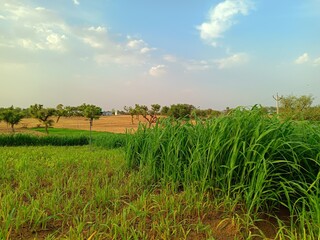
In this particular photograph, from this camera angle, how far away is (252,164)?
2154mm

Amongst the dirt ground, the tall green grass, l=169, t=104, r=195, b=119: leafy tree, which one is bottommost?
the dirt ground

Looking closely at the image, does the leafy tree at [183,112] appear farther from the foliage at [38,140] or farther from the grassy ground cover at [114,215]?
the foliage at [38,140]

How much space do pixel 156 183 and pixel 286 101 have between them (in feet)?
127

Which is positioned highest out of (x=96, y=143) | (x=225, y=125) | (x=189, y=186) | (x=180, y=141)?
(x=225, y=125)

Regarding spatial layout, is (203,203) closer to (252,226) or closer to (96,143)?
(252,226)

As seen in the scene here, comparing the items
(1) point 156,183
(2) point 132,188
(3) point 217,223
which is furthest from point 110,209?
(3) point 217,223

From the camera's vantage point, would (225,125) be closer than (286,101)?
Yes

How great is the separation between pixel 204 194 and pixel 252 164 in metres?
0.52

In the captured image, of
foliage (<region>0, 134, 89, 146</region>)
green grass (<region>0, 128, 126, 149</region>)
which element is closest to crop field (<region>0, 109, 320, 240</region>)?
green grass (<region>0, 128, 126, 149</region>)

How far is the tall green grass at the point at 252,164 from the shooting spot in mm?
1949

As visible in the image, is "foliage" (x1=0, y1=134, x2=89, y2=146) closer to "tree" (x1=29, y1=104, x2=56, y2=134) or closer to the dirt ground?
"tree" (x1=29, y1=104, x2=56, y2=134)

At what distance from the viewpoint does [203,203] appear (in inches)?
87.1

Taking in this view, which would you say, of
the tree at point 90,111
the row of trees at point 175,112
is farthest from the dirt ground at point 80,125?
the tree at point 90,111

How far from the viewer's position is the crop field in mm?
1839
